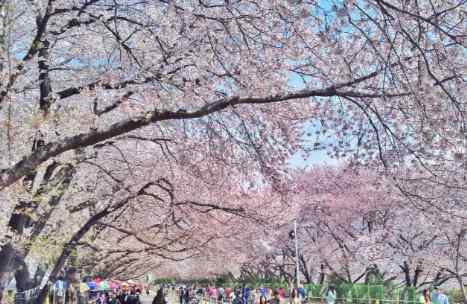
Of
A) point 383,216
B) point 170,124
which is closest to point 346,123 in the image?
point 170,124

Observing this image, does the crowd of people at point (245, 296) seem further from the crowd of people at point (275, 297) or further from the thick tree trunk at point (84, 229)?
the thick tree trunk at point (84, 229)

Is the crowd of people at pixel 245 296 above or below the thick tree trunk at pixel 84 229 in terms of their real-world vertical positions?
below

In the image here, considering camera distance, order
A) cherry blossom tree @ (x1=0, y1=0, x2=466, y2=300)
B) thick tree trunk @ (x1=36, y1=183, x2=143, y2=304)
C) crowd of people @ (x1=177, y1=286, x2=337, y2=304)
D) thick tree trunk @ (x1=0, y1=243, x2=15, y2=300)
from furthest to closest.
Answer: crowd of people @ (x1=177, y1=286, x2=337, y2=304) → thick tree trunk @ (x1=36, y1=183, x2=143, y2=304) → thick tree trunk @ (x1=0, y1=243, x2=15, y2=300) → cherry blossom tree @ (x1=0, y1=0, x2=466, y2=300)

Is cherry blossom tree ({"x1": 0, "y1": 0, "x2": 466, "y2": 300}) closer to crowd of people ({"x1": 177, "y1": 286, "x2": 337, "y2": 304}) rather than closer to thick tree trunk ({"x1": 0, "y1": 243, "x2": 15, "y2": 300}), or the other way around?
thick tree trunk ({"x1": 0, "y1": 243, "x2": 15, "y2": 300})

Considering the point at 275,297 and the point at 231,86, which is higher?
the point at 231,86

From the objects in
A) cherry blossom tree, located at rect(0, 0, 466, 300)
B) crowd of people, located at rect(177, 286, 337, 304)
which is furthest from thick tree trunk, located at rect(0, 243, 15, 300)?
crowd of people, located at rect(177, 286, 337, 304)

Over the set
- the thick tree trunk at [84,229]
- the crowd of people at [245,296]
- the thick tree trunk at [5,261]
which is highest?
the thick tree trunk at [84,229]

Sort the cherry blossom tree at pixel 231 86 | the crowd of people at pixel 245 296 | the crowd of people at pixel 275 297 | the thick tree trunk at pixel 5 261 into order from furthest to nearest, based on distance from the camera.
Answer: the crowd of people at pixel 245 296
the crowd of people at pixel 275 297
the thick tree trunk at pixel 5 261
the cherry blossom tree at pixel 231 86

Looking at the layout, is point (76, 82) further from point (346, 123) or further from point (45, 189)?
point (346, 123)

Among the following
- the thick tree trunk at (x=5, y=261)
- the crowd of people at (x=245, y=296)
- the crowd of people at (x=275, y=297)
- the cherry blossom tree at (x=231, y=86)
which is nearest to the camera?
the cherry blossom tree at (x=231, y=86)

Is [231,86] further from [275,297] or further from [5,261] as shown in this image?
[275,297]

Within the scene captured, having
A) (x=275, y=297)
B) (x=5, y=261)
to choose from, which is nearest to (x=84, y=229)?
(x=5, y=261)

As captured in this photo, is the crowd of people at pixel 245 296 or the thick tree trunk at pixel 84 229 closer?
the thick tree trunk at pixel 84 229

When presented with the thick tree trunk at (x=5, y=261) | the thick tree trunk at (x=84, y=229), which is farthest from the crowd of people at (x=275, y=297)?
the thick tree trunk at (x=5, y=261)
